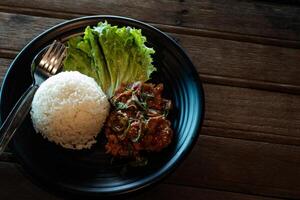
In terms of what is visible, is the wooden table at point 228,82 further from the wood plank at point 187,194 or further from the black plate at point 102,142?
the black plate at point 102,142

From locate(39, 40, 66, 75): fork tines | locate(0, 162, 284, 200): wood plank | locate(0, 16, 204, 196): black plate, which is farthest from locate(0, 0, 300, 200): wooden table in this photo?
locate(39, 40, 66, 75): fork tines

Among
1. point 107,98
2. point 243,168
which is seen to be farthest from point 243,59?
point 107,98

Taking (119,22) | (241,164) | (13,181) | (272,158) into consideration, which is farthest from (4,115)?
(272,158)

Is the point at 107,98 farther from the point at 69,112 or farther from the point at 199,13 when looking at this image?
the point at 199,13

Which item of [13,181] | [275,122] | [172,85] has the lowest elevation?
[13,181]

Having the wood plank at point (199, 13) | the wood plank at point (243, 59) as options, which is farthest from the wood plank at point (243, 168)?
the wood plank at point (199, 13)

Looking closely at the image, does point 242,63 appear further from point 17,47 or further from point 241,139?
point 17,47

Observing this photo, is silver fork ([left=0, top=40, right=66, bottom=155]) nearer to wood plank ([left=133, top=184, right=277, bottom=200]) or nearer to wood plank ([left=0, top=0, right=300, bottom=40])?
wood plank ([left=0, top=0, right=300, bottom=40])
